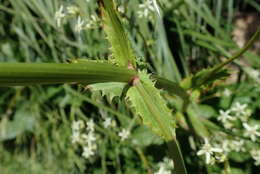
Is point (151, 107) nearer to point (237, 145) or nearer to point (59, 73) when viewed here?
point (59, 73)

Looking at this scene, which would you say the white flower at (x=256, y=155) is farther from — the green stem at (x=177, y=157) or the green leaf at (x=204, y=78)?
the green stem at (x=177, y=157)

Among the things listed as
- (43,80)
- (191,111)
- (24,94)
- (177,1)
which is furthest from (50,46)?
(43,80)

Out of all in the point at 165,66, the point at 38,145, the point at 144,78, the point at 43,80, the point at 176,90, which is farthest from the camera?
the point at 38,145

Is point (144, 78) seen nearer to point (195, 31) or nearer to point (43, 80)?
point (43, 80)

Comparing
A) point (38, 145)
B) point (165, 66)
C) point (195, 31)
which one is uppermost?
point (195, 31)

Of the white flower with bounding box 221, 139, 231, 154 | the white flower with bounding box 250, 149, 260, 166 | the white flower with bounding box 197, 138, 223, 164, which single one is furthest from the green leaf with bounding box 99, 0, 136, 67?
the white flower with bounding box 250, 149, 260, 166

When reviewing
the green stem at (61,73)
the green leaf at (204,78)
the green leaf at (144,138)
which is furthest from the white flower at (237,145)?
the green stem at (61,73)

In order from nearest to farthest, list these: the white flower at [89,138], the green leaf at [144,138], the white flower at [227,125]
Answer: the white flower at [227,125] → the white flower at [89,138] → the green leaf at [144,138]
